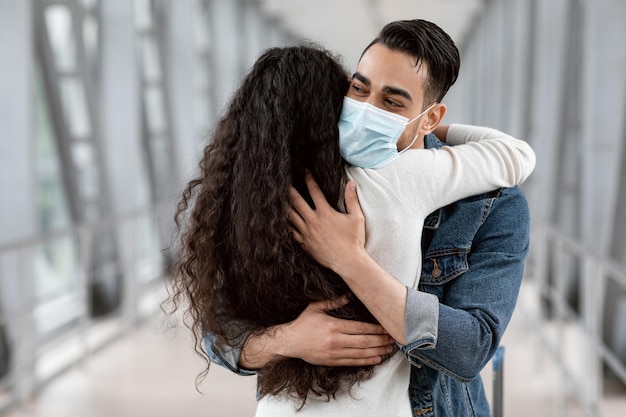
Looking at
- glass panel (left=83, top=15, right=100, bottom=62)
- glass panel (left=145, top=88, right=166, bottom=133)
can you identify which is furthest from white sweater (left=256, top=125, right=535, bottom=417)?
glass panel (left=145, top=88, right=166, bottom=133)

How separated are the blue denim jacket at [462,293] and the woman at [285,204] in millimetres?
20

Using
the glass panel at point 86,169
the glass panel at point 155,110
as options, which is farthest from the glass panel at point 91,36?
the glass panel at point 155,110

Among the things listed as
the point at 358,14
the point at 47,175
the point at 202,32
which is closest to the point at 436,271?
the point at 47,175

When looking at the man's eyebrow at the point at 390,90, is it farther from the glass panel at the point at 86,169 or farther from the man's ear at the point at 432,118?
the glass panel at the point at 86,169

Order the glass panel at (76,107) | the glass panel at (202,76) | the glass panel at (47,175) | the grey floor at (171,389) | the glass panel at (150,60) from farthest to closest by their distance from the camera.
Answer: the glass panel at (202,76)
the glass panel at (150,60)
the glass panel at (76,107)
the glass panel at (47,175)
the grey floor at (171,389)

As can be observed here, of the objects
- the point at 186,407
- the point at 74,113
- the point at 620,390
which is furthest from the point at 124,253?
the point at 620,390

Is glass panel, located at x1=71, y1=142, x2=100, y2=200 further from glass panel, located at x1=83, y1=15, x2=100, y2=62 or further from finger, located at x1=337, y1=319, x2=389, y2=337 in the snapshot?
finger, located at x1=337, y1=319, x2=389, y2=337

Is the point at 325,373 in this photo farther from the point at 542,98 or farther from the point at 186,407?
the point at 542,98

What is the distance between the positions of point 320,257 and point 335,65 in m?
0.17

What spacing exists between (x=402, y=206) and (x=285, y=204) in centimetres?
10

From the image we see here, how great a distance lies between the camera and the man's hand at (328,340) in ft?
2.30

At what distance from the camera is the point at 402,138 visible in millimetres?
752

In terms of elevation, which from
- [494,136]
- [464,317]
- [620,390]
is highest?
[494,136]

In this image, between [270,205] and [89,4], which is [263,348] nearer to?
[270,205]
